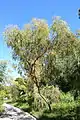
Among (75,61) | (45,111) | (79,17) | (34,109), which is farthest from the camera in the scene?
(34,109)

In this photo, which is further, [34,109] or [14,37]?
[34,109]

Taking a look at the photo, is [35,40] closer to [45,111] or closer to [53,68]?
[53,68]

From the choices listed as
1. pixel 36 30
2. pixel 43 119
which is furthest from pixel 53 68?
pixel 43 119

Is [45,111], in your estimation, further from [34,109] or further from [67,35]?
[67,35]

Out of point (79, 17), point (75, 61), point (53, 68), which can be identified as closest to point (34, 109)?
point (53, 68)

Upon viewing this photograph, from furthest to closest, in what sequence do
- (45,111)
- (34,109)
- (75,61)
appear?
(34,109)
(45,111)
(75,61)

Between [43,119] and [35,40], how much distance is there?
5477 millimetres

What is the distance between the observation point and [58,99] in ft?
76.0

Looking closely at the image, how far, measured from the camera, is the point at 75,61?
17531 mm

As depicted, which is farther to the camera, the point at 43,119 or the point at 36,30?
the point at 36,30

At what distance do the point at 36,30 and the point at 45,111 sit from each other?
241 inches

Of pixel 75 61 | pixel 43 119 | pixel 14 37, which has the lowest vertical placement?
pixel 43 119

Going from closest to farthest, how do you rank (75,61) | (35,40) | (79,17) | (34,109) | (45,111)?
(79,17) < (75,61) < (35,40) < (45,111) < (34,109)

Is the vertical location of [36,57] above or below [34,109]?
above
